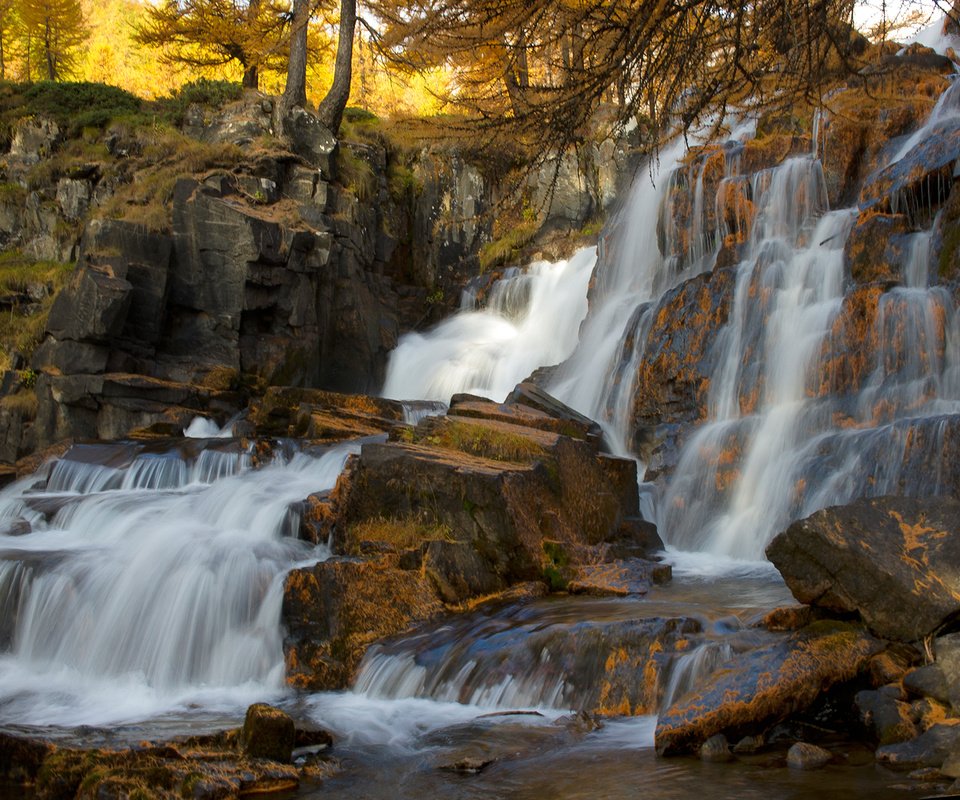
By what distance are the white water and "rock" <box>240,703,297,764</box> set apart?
70.3 inches

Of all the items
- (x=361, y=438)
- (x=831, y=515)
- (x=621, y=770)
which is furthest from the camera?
(x=361, y=438)

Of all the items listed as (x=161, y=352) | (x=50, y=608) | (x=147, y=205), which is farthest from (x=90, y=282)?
(x=50, y=608)

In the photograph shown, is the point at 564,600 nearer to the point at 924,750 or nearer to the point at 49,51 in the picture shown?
the point at 924,750

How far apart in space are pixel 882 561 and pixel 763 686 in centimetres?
123

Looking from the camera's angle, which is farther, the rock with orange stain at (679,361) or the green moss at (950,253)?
the rock with orange stain at (679,361)

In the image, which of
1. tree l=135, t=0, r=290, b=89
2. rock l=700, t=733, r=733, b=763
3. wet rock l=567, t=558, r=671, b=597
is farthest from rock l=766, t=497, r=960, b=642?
tree l=135, t=0, r=290, b=89

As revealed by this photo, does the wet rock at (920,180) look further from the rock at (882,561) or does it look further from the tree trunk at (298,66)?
the tree trunk at (298,66)

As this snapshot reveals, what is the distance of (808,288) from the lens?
43.4 feet

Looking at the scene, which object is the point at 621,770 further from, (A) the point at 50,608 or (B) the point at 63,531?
(B) the point at 63,531

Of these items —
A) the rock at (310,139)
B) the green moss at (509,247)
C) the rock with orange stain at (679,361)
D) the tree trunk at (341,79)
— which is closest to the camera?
the rock with orange stain at (679,361)

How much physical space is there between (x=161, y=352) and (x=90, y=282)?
175 centimetres

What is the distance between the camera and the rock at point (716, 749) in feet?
17.0

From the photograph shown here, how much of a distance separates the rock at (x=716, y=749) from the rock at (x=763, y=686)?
0.04 metres

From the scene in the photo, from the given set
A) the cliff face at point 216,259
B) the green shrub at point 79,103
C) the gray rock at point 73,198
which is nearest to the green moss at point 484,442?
the cliff face at point 216,259
